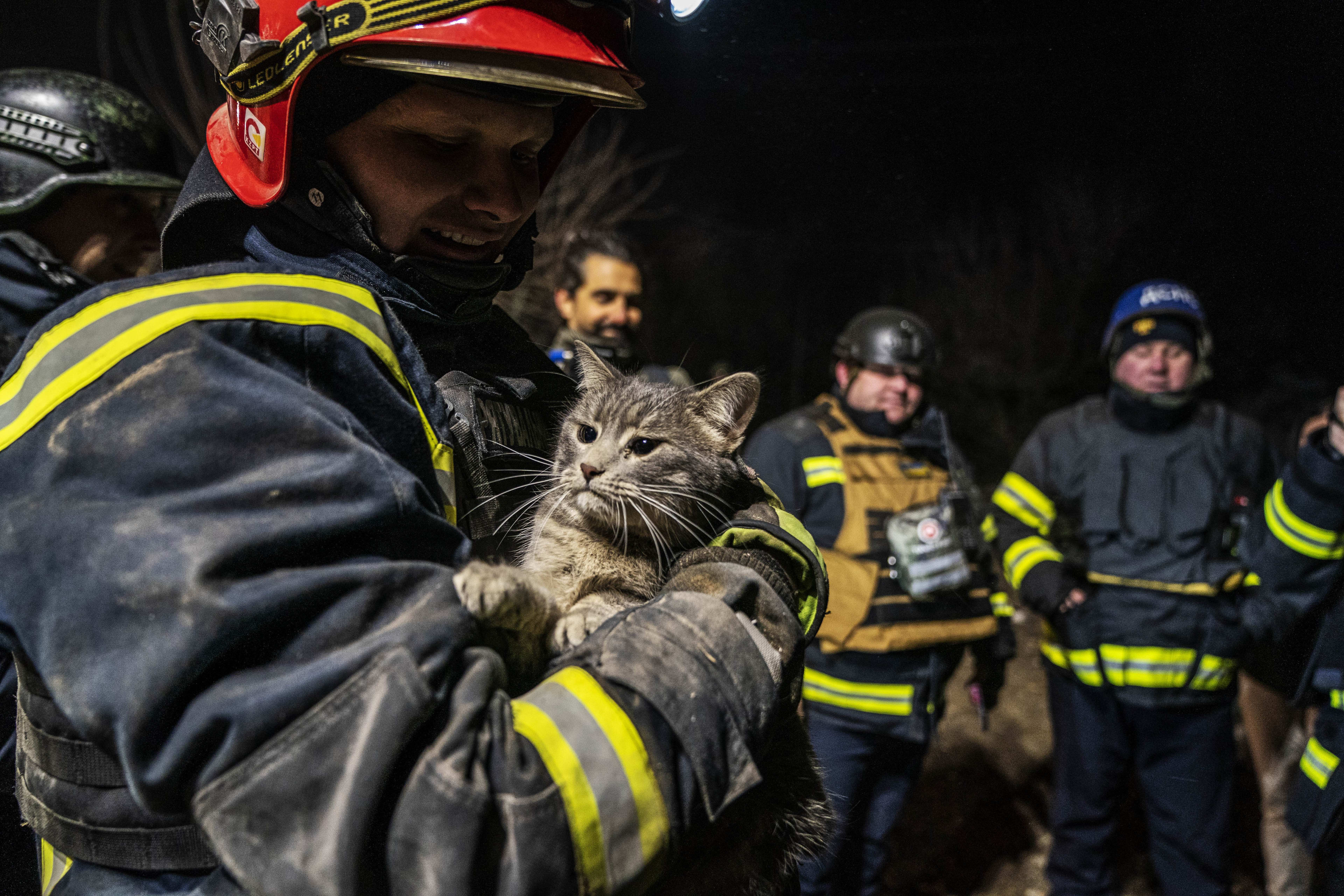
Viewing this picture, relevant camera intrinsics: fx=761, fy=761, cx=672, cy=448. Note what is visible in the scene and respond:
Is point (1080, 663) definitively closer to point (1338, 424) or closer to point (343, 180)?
point (1338, 424)

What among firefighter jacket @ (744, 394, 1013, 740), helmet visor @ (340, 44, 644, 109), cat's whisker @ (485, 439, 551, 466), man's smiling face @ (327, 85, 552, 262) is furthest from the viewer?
firefighter jacket @ (744, 394, 1013, 740)

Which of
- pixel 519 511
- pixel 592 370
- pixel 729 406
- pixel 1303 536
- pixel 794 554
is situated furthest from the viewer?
pixel 1303 536

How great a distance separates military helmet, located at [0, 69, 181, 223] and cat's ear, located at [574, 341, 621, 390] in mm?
1919

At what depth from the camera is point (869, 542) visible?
4398 millimetres

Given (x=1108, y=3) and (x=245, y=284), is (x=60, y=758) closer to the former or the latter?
(x=245, y=284)

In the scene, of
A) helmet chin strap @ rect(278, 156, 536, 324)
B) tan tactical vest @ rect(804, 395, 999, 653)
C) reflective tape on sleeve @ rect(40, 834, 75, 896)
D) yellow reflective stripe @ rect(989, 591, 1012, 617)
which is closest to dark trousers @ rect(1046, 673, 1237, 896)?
yellow reflective stripe @ rect(989, 591, 1012, 617)

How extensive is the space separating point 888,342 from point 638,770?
4.08 meters

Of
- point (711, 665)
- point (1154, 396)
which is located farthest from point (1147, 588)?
point (711, 665)

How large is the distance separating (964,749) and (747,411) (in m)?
5.11

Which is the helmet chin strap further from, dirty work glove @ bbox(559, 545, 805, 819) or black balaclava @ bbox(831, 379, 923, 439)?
black balaclava @ bbox(831, 379, 923, 439)

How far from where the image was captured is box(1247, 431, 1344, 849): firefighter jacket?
320 cm

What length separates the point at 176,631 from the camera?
3.29 feet

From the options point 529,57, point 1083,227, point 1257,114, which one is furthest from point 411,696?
point 1083,227

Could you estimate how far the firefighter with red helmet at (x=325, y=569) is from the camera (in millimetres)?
1023
